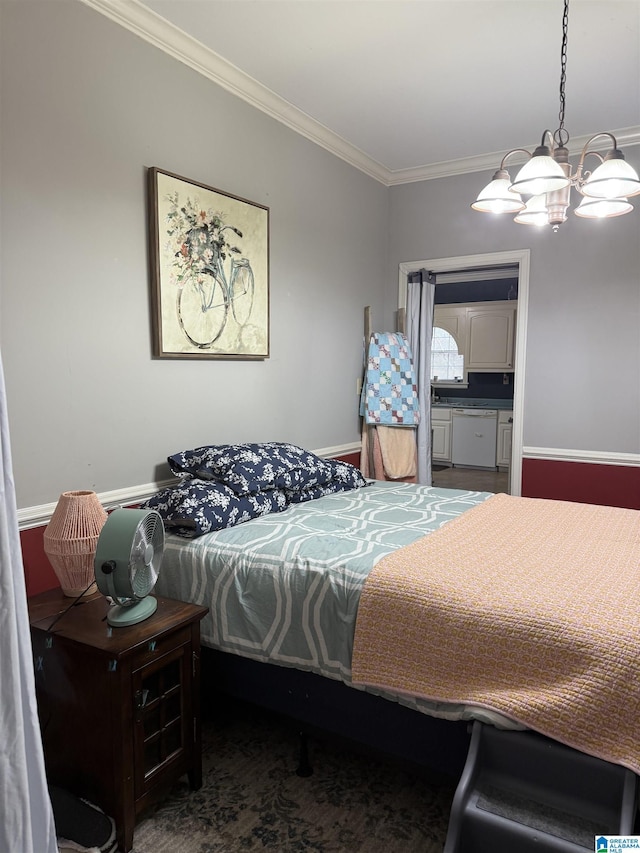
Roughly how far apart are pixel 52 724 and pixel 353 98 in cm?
316

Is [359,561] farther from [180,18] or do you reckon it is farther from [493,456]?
[493,456]

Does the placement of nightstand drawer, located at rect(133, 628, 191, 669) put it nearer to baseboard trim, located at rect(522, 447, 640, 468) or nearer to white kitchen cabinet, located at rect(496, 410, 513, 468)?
baseboard trim, located at rect(522, 447, 640, 468)

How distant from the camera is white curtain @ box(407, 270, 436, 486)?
439 centimetres

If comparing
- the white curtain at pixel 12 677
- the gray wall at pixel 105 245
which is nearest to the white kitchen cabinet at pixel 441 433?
the gray wall at pixel 105 245

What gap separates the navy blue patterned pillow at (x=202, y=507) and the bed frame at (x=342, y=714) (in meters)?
0.47

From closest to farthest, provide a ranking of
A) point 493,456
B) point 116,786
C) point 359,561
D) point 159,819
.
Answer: point 116,786, point 159,819, point 359,561, point 493,456

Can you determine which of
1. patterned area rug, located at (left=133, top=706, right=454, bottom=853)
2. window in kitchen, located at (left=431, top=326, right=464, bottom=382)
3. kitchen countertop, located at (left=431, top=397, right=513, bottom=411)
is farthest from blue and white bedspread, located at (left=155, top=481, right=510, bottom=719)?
window in kitchen, located at (left=431, top=326, right=464, bottom=382)

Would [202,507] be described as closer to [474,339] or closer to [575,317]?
[575,317]

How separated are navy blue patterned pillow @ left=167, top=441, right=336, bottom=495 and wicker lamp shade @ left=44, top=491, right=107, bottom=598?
61cm

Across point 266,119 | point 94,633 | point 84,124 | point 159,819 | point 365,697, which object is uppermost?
point 266,119

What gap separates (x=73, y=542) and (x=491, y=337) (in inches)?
254

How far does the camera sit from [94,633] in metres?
1.75

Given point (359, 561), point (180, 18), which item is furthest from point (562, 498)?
point (180, 18)

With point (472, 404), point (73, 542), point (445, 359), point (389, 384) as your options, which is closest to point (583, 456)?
point (389, 384)
